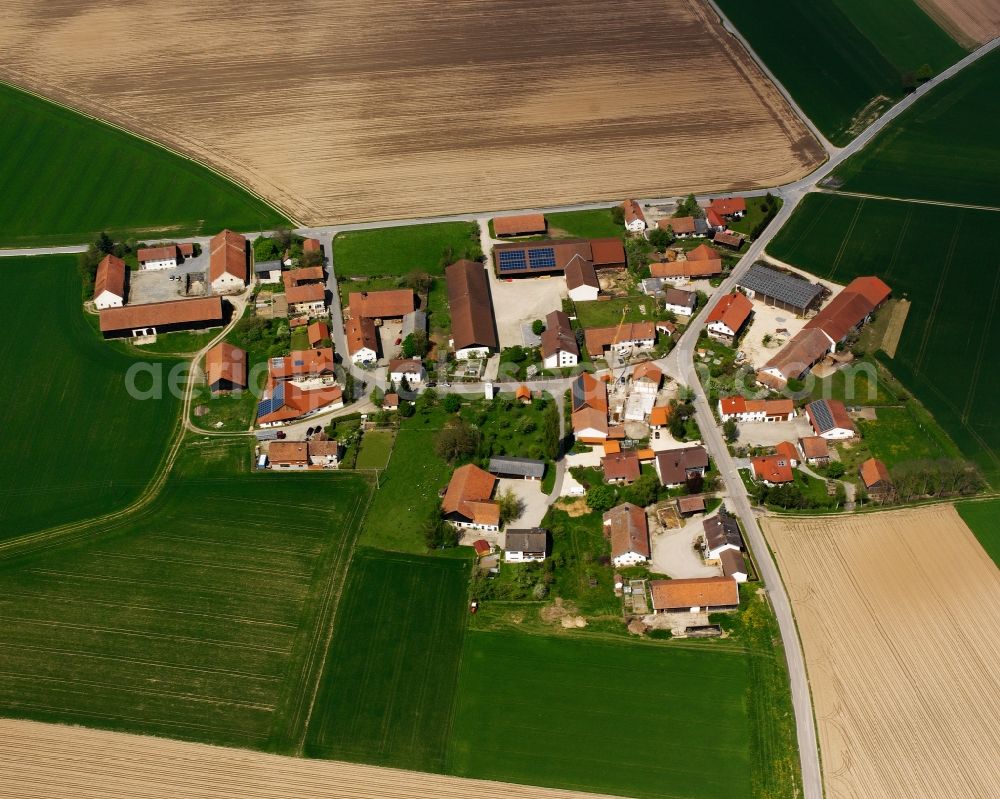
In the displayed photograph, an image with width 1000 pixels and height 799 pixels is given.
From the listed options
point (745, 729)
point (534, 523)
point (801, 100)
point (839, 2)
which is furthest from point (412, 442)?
point (839, 2)

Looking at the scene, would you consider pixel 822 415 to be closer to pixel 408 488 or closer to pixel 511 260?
pixel 408 488

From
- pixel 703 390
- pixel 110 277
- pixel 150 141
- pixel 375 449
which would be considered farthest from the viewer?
pixel 150 141

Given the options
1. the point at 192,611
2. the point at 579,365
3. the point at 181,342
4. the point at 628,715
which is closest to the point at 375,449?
the point at 192,611

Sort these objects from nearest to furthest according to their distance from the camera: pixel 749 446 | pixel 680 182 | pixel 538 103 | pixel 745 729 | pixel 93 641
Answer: pixel 745 729 < pixel 93 641 < pixel 749 446 < pixel 680 182 < pixel 538 103

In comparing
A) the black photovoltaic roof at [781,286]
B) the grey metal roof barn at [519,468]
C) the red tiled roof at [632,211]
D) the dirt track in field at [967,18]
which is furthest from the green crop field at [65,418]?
the dirt track in field at [967,18]

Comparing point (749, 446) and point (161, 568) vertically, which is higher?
point (749, 446)

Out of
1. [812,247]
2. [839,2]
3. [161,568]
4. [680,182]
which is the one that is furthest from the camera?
[839,2]

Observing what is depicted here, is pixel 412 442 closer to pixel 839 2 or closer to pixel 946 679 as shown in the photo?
pixel 946 679
